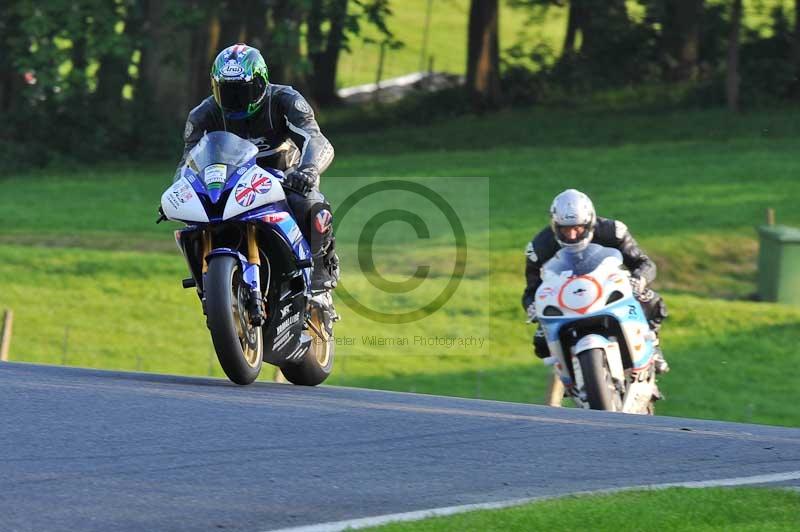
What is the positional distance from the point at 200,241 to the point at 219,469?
281 cm

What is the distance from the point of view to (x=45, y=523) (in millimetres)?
5496

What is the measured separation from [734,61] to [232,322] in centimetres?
3095

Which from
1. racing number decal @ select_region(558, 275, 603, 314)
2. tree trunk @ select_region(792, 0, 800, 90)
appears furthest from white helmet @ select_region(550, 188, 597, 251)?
tree trunk @ select_region(792, 0, 800, 90)

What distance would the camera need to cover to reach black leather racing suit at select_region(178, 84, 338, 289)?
9.53 metres

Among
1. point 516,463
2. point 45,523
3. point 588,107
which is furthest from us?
point 588,107

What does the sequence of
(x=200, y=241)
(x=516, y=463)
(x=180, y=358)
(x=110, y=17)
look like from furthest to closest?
(x=110, y=17), (x=180, y=358), (x=200, y=241), (x=516, y=463)

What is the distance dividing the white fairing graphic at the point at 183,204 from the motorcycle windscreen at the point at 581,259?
10.4 feet

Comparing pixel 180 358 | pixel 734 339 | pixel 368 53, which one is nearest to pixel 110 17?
pixel 180 358

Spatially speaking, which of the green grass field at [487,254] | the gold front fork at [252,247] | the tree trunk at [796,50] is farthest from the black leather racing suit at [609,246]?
the tree trunk at [796,50]

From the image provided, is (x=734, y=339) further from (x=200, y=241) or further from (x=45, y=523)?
(x=45, y=523)

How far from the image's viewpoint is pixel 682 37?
138 feet

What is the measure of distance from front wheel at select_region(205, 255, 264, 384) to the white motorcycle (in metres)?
2.44

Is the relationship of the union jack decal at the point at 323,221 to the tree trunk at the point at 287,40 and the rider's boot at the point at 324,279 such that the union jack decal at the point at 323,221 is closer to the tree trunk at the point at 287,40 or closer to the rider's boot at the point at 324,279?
the rider's boot at the point at 324,279

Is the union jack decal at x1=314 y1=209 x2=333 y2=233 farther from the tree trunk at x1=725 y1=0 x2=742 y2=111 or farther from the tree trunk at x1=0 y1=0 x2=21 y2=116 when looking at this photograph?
the tree trunk at x1=725 y1=0 x2=742 y2=111
